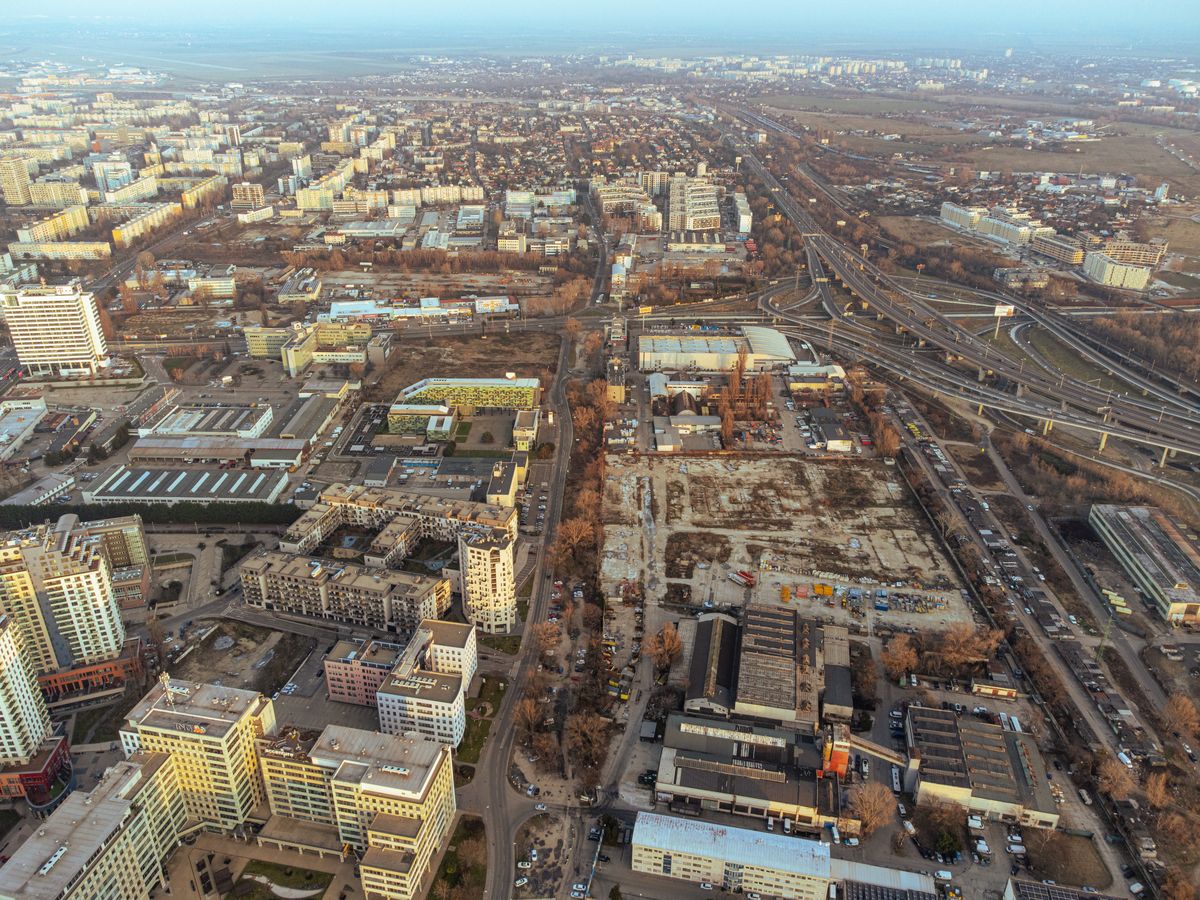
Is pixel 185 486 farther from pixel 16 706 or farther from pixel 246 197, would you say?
pixel 246 197

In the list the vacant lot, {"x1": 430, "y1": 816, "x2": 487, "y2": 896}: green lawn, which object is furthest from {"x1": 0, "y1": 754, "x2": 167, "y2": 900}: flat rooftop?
{"x1": 430, "y1": 816, "x2": 487, "y2": 896}: green lawn

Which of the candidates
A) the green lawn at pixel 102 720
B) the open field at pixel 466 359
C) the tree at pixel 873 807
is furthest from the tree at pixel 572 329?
the tree at pixel 873 807

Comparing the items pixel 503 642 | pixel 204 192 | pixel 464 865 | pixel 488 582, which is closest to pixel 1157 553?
pixel 503 642

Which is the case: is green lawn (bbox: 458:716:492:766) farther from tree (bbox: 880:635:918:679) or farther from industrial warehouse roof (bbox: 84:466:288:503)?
industrial warehouse roof (bbox: 84:466:288:503)

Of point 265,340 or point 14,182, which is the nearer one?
point 265,340

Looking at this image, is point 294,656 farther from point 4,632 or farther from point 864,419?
point 864,419

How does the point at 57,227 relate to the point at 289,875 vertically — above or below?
above

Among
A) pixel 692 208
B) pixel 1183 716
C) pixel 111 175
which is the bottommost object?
pixel 1183 716
